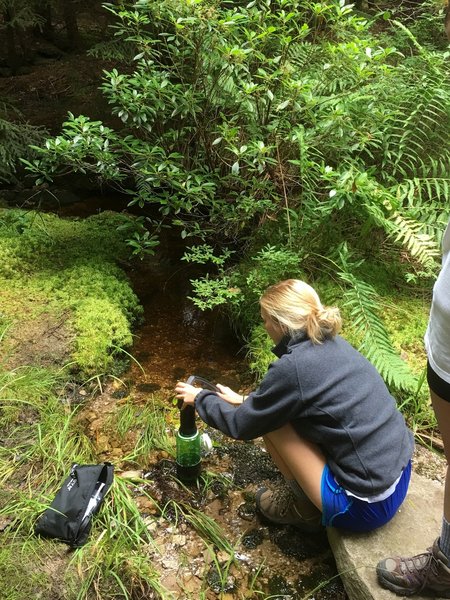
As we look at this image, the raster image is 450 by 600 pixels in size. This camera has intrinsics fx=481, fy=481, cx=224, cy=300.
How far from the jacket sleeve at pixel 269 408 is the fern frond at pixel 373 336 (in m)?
1.15

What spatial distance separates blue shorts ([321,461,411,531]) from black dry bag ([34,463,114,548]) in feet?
3.76

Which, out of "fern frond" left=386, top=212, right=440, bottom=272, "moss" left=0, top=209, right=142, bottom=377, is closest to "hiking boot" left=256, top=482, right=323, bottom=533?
"moss" left=0, top=209, right=142, bottom=377

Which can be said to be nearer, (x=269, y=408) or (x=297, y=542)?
(x=269, y=408)

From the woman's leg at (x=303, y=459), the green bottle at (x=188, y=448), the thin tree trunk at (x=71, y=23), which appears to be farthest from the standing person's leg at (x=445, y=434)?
the thin tree trunk at (x=71, y=23)

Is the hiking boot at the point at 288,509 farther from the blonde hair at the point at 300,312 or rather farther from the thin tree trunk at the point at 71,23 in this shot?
Answer: the thin tree trunk at the point at 71,23

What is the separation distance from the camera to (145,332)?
4199 mm

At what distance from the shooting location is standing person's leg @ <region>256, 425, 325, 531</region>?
2174 mm

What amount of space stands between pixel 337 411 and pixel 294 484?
0.60 meters

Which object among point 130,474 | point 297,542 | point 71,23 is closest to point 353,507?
point 297,542

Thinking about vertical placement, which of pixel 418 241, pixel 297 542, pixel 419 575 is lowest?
pixel 297 542

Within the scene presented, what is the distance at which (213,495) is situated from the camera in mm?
2771

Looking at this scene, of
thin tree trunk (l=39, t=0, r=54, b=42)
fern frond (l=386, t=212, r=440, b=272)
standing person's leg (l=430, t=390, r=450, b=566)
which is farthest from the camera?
thin tree trunk (l=39, t=0, r=54, b=42)

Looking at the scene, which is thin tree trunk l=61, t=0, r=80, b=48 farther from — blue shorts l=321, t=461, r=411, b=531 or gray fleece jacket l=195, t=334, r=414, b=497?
blue shorts l=321, t=461, r=411, b=531

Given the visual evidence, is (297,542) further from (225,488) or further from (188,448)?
(188,448)
